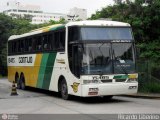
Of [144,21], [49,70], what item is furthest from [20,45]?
[144,21]

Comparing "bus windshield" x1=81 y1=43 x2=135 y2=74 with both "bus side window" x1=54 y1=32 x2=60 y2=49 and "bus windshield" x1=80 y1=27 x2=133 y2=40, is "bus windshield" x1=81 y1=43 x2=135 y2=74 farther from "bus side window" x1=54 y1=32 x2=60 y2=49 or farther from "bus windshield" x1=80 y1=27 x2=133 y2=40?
Result: "bus side window" x1=54 y1=32 x2=60 y2=49

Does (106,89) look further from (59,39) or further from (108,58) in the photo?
(59,39)

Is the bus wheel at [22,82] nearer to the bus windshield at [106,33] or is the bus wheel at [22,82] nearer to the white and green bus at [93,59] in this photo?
the white and green bus at [93,59]

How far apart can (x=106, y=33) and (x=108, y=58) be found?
1.19m

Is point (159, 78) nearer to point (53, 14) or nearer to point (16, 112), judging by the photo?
point (16, 112)

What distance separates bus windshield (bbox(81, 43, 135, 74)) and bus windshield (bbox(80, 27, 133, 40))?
322mm

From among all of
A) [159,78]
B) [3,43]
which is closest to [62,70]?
[159,78]

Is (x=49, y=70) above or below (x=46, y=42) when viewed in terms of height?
below

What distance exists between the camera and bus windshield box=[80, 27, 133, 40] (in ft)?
58.6

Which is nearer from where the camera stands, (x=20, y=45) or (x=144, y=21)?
(x=20, y=45)

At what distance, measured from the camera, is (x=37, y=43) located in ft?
76.5

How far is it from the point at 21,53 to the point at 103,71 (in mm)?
10086

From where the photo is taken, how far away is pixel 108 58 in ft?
57.9

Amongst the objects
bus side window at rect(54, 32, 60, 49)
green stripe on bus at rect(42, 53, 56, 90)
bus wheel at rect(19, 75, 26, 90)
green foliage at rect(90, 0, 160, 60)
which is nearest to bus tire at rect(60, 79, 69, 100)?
green stripe on bus at rect(42, 53, 56, 90)
